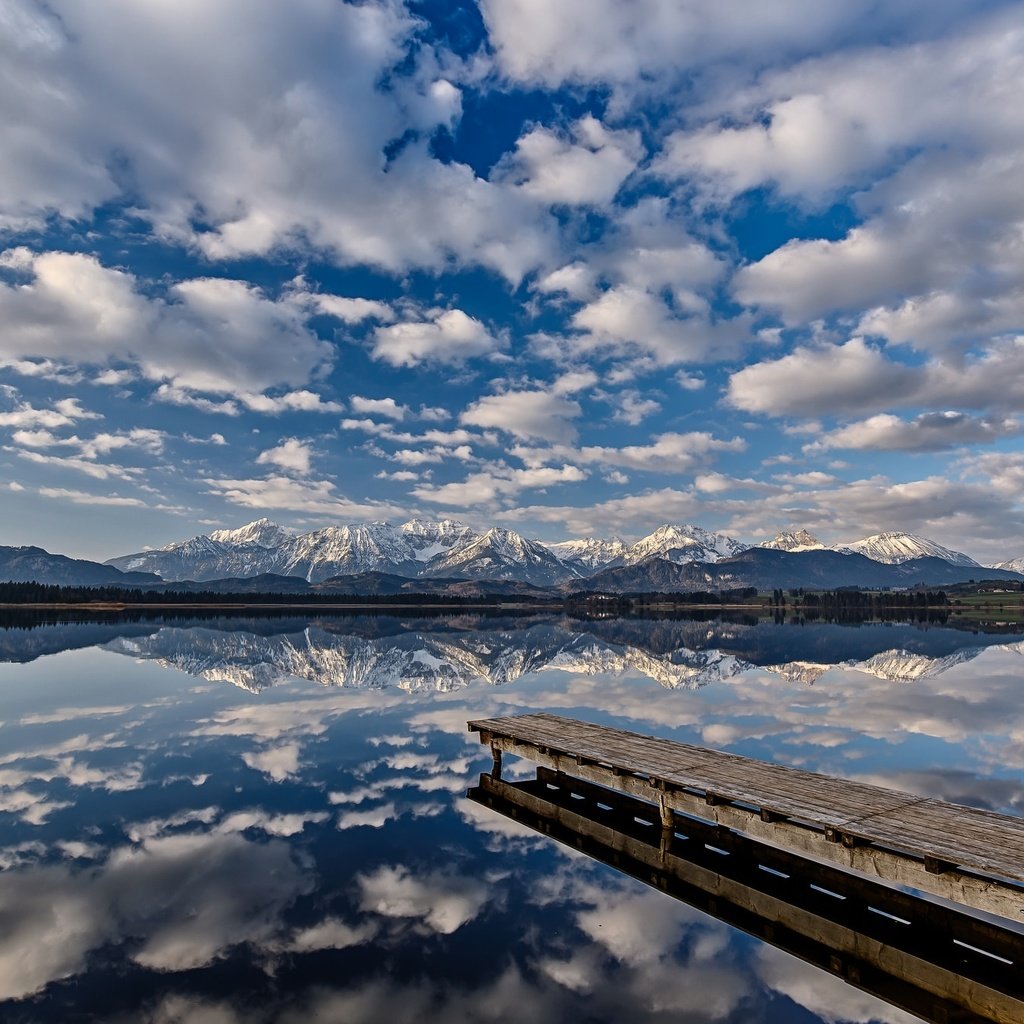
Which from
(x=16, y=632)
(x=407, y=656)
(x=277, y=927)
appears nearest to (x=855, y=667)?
(x=407, y=656)

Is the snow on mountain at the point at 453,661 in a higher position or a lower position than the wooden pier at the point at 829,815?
lower

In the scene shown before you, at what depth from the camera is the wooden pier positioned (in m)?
14.1

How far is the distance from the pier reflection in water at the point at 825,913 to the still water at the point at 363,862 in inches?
29.9

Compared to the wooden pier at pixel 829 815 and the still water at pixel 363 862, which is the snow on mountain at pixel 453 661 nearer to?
the still water at pixel 363 862

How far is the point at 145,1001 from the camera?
12383 mm

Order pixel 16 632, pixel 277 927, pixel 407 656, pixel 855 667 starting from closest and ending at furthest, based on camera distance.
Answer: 1. pixel 277 927
2. pixel 855 667
3. pixel 407 656
4. pixel 16 632

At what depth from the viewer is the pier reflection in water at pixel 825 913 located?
42.3 feet

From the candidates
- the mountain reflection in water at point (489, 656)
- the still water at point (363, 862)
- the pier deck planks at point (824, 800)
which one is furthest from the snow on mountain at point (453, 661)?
the pier deck planks at point (824, 800)

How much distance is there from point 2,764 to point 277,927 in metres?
23.4

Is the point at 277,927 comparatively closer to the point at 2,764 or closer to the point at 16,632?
the point at 2,764

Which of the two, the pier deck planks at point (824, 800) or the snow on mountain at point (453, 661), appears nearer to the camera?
the pier deck planks at point (824, 800)

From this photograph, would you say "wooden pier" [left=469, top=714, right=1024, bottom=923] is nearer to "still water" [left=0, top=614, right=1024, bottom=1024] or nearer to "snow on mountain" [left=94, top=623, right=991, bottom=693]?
"still water" [left=0, top=614, right=1024, bottom=1024]

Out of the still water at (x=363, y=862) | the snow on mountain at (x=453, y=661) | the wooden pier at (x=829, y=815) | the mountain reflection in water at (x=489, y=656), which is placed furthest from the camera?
the mountain reflection in water at (x=489, y=656)

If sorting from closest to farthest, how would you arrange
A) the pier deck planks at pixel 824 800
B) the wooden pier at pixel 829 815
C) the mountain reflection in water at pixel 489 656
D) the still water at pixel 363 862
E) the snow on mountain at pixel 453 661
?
the still water at pixel 363 862 < the wooden pier at pixel 829 815 < the pier deck planks at pixel 824 800 < the snow on mountain at pixel 453 661 < the mountain reflection in water at pixel 489 656
